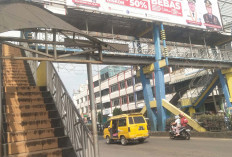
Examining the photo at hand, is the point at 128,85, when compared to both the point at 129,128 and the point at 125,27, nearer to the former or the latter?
the point at 125,27

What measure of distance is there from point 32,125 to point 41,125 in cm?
24

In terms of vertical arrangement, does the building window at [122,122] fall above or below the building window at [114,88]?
below

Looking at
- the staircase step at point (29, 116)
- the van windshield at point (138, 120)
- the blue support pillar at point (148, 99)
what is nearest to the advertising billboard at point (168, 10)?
the blue support pillar at point (148, 99)

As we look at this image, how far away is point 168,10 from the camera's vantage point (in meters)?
21.8

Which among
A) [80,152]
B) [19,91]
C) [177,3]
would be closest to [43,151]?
[80,152]

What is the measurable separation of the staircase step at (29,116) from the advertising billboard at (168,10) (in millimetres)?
12599

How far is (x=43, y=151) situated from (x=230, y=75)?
25.5 meters

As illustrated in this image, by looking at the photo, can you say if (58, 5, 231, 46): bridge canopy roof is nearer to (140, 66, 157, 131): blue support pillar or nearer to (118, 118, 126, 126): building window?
(140, 66, 157, 131): blue support pillar

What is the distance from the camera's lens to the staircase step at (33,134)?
17.6 feet

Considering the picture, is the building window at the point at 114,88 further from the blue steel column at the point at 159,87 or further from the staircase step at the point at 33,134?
the staircase step at the point at 33,134

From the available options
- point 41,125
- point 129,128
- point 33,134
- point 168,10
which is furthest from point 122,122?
point 168,10

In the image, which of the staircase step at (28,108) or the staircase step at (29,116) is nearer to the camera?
the staircase step at (29,116)

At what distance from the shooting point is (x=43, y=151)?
5.22 meters

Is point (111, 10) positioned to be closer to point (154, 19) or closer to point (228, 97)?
point (154, 19)
